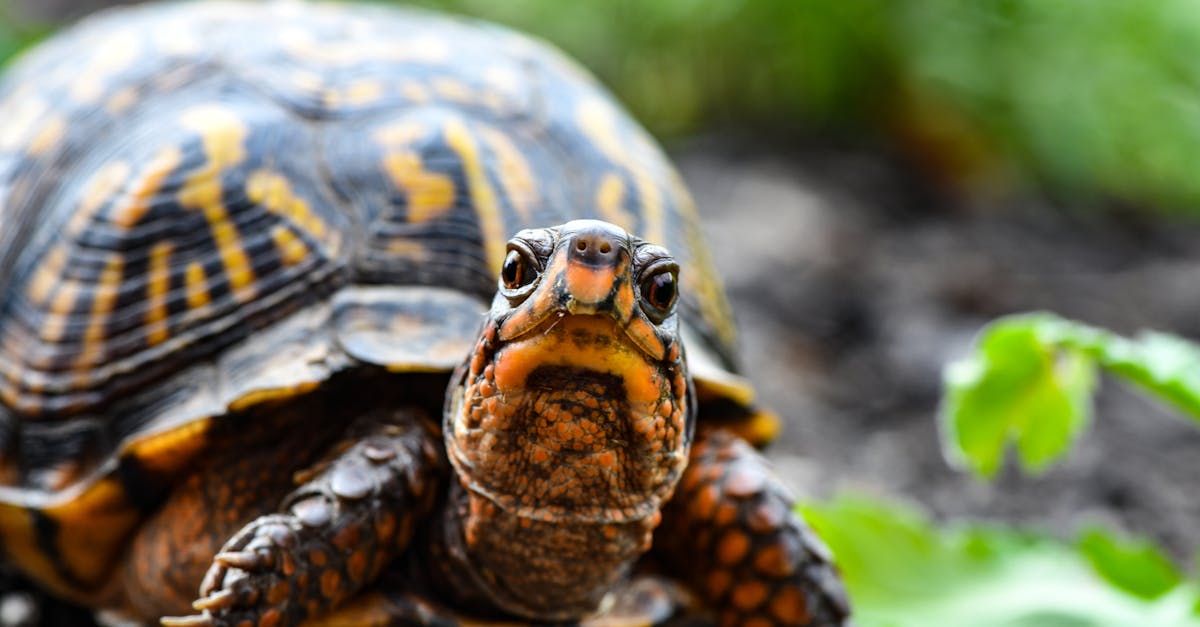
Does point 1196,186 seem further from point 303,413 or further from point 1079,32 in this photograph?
point 303,413

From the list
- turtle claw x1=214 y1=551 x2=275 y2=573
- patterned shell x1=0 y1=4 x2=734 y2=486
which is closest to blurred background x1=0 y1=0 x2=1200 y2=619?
patterned shell x1=0 y1=4 x2=734 y2=486

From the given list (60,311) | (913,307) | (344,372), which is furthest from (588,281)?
(913,307)

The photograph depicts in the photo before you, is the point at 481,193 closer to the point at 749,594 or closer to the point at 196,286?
the point at 196,286

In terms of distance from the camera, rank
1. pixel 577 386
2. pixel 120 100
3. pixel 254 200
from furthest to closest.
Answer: pixel 120 100 < pixel 254 200 < pixel 577 386

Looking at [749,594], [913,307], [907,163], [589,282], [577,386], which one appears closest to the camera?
[589,282]

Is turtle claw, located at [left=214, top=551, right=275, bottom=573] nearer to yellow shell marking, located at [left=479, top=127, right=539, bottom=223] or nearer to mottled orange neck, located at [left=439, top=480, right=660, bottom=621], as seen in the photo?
mottled orange neck, located at [left=439, top=480, right=660, bottom=621]

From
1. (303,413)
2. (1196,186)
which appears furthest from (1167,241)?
(303,413)

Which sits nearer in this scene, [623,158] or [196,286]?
[196,286]
